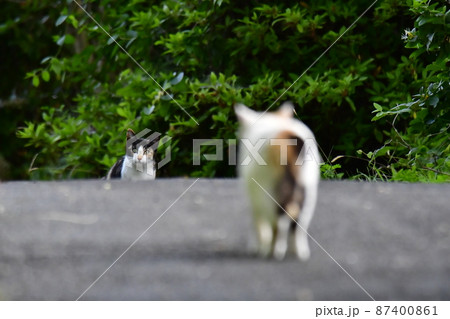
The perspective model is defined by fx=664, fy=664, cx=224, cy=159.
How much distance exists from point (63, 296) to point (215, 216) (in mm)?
291

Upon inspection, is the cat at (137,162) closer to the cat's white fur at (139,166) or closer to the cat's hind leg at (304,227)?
the cat's white fur at (139,166)

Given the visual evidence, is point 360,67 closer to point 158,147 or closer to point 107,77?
point 158,147

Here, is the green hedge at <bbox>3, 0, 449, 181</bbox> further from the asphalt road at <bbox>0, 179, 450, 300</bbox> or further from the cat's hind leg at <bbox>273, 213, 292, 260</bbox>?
the cat's hind leg at <bbox>273, 213, 292, 260</bbox>

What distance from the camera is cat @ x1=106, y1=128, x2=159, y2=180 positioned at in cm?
237

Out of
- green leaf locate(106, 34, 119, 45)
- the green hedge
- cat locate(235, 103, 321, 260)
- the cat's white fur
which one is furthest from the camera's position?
green leaf locate(106, 34, 119, 45)

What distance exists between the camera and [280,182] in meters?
0.95

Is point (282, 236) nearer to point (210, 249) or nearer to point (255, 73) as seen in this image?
point (210, 249)

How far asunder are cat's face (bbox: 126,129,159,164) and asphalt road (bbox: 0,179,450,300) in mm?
1053

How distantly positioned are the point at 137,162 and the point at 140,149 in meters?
0.07

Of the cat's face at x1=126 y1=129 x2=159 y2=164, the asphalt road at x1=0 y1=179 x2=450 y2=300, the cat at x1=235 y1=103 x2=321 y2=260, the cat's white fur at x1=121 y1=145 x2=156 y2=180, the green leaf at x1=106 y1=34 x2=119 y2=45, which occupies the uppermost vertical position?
the green leaf at x1=106 y1=34 x2=119 y2=45

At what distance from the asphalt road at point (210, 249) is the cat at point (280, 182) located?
4 cm

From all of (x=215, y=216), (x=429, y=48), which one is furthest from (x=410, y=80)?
(x=215, y=216)

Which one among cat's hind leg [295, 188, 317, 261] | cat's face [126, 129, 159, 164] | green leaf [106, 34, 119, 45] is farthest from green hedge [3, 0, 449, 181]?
cat's hind leg [295, 188, 317, 261]

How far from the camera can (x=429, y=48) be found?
213 centimetres
